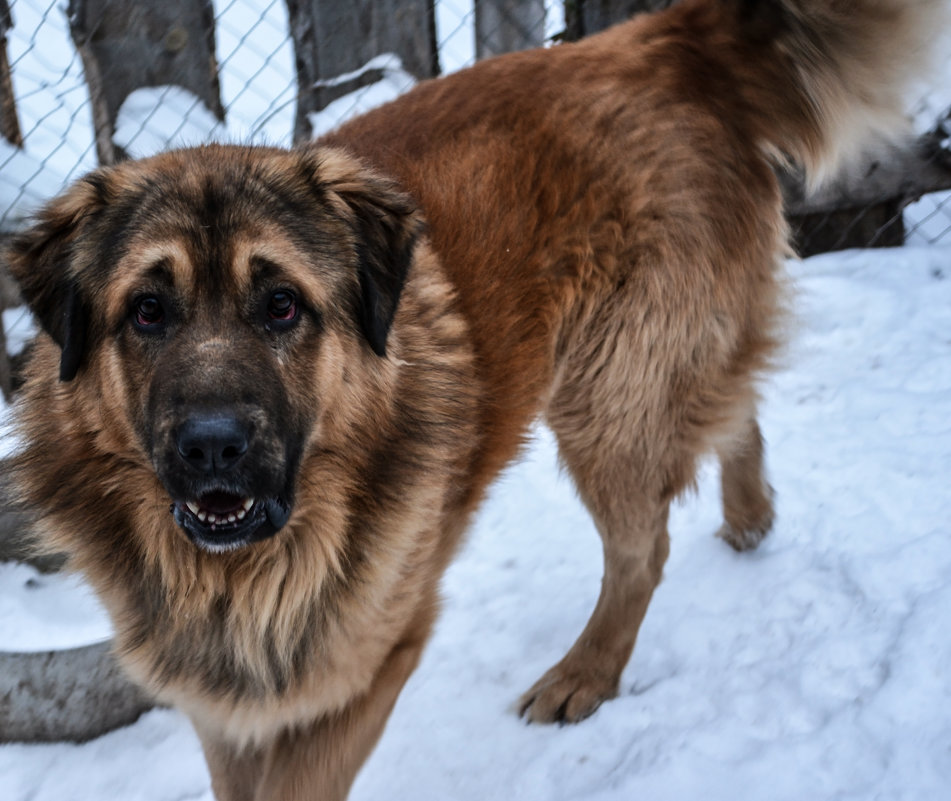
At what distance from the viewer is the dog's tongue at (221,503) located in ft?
6.40

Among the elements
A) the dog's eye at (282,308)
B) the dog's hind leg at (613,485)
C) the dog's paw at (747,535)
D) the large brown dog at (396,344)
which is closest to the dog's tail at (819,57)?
the large brown dog at (396,344)

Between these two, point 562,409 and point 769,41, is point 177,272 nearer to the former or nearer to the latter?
point 562,409

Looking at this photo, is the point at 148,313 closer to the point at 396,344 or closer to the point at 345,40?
the point at 396,344

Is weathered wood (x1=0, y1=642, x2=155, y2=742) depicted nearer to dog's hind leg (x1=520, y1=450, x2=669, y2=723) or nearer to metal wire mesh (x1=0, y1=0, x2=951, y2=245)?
dog's hind leg (x1=520, y1=450, x2=669, y2=723)

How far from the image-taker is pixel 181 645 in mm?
2232

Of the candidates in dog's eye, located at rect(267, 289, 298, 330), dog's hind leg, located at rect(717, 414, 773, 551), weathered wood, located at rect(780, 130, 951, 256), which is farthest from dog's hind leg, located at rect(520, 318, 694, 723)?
weathered wood, located at rect(780, 130, 951, 256)

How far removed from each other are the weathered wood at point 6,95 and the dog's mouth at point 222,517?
10.4 feet

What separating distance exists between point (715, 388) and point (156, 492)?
5.48ft

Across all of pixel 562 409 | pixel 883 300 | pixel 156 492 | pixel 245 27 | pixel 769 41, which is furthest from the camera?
pixel 245 27

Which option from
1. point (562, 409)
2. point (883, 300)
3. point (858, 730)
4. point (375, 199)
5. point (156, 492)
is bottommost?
point (883, 300)

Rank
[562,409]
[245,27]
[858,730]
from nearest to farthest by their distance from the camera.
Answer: [858,730] → [562,409] → [245,27]

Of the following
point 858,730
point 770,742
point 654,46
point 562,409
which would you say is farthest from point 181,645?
point 654,46

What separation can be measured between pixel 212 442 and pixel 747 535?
2.23 meters

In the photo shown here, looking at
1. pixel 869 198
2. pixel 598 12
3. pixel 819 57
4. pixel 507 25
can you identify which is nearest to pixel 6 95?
pixel 507 25
